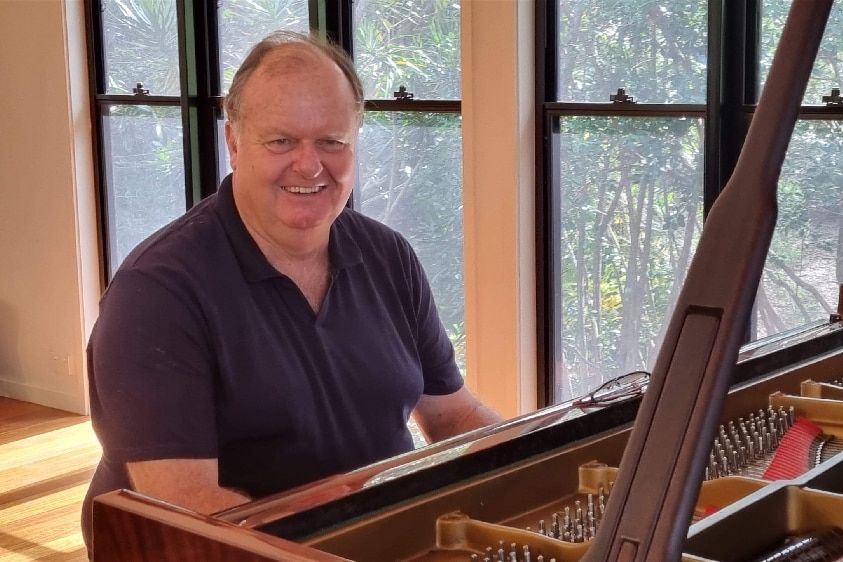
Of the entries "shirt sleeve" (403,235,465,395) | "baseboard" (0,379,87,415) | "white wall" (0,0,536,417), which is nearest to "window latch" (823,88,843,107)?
"white wall" (0,0,536,417)

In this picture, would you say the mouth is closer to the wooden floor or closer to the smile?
the smile

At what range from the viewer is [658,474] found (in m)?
0.90

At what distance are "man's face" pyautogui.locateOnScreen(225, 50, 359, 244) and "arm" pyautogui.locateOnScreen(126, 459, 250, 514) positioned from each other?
1.54 feet

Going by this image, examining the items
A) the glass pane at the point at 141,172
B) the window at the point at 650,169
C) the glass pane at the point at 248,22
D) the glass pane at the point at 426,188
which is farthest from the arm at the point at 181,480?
the glass pane at the point at 141,172

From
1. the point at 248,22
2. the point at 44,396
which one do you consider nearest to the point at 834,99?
the point at 248,22

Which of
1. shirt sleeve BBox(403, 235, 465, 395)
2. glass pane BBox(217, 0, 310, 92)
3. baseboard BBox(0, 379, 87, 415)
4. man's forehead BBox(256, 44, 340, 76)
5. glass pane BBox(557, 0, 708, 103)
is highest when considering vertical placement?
glass pane BBox(217, 0, 310, 92)

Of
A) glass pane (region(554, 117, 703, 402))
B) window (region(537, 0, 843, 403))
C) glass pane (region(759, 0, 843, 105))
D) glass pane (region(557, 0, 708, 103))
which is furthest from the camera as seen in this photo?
glass pane (region(554, 117, 703, 402))

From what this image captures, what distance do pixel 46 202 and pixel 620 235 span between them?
3285 millimetres

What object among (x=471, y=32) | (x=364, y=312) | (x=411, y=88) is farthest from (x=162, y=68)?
(x=364, y=312)

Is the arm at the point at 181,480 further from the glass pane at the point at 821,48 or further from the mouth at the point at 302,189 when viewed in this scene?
the glass pane at the point at 821,48

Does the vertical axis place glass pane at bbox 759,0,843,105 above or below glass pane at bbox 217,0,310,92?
below

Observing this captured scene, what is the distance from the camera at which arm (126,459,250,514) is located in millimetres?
1798

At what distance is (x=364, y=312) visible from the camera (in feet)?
7.18

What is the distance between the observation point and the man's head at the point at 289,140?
208cm
